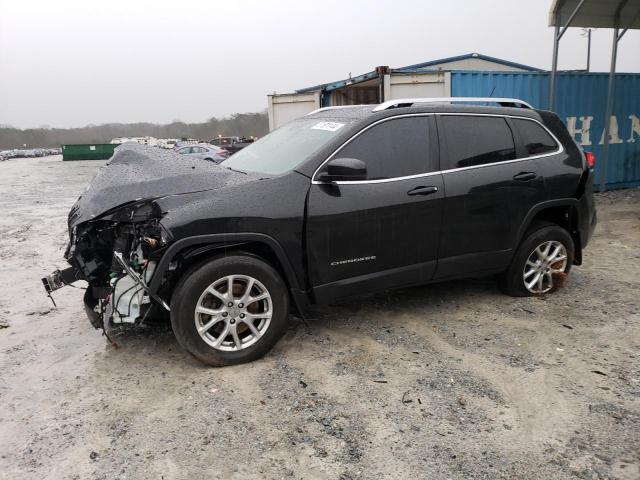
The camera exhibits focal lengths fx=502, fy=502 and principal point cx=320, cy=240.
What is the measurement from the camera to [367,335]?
4.04 meters

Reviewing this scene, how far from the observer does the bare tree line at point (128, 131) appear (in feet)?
233

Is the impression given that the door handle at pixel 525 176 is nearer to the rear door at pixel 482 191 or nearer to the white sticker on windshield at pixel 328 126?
the rear door at pixel 482 191

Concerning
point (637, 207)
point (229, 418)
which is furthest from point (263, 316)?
point (637, 207)

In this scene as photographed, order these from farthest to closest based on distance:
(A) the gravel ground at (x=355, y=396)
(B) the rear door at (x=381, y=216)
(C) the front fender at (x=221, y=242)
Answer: (B) the rear door at (x=381, y=216)
(C) the front fender at (x=221, y=242)
(A) the gravel ground at (x=355, y=396)

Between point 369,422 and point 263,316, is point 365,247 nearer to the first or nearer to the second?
point 263,316

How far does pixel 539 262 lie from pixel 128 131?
340 ft

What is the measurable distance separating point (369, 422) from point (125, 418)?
1437 millimetres

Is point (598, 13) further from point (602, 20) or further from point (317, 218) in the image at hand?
point (317, 218)

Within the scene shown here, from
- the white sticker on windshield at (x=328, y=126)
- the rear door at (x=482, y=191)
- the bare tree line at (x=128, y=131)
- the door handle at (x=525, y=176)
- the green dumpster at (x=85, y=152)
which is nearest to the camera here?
the white sticker on windshield at (x=328, y=126)

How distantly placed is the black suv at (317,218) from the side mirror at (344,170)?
0.01 m

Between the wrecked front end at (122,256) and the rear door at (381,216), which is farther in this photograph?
the rear door at (381,216)

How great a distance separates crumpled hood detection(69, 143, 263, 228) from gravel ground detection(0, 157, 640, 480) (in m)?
1.17

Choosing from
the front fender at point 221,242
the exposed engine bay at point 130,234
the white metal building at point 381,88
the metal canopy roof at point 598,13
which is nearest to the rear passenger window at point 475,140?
the front fender at point 221,242

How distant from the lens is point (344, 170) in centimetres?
354
